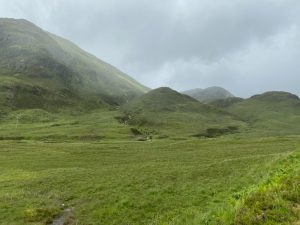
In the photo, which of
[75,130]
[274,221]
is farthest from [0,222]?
[75,130]

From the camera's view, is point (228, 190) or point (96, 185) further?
point (96, 185)

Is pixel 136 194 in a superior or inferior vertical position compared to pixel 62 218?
superior

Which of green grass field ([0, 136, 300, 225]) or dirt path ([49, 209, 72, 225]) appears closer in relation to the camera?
green grass field ([0, 136, 300, 225])

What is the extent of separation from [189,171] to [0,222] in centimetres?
2194

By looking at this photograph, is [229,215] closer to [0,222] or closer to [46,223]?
[46,223]

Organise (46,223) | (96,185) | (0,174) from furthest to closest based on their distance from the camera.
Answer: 1. (0,174)
2. (96,185)
3. (46,223)

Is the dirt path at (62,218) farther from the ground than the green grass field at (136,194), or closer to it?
closer to it

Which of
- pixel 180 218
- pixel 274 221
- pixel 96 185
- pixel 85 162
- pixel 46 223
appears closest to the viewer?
pixel 274 221

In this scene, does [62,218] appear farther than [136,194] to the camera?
No

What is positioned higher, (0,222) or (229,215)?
(229,215)

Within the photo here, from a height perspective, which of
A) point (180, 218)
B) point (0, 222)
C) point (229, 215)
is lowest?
point (0, 222)

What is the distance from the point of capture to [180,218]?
103ft

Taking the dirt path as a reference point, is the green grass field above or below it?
above

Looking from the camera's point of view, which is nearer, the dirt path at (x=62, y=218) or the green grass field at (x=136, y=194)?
the green grass field at (x=136, y=194)
